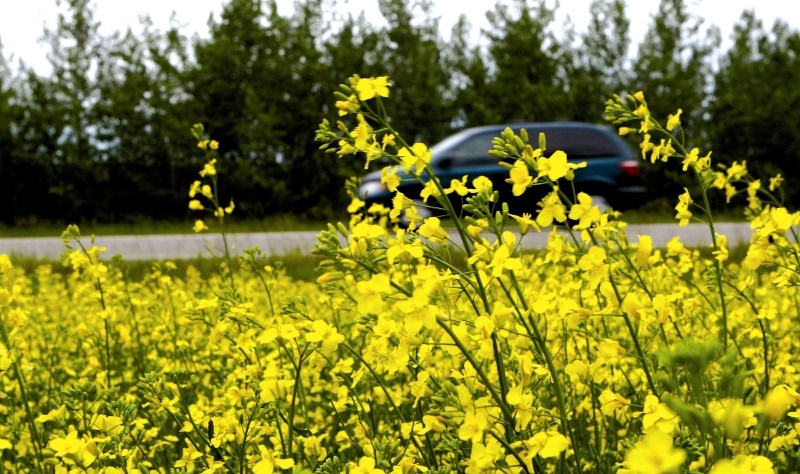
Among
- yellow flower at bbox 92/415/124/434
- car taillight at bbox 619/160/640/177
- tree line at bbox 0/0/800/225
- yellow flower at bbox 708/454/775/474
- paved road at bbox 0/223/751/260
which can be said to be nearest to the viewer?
yellow flower at bbox 708/454/775/474

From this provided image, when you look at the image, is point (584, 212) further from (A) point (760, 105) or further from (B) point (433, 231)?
(A) point (760, 105)

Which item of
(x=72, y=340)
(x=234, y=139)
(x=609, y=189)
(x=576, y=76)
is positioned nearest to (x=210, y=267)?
(x=72, y=340)

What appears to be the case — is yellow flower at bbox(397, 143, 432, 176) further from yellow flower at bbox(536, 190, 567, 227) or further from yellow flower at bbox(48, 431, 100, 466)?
yellow flower at bbox(48, 431, 100, 466)

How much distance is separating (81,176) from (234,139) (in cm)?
327

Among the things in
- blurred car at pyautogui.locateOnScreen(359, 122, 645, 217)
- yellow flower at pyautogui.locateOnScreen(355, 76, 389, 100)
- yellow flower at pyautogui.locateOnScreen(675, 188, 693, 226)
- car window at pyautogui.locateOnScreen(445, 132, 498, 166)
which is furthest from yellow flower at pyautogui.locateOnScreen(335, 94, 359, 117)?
car window at pyautogui.locateOnScreen(445, 132, 498, 166)

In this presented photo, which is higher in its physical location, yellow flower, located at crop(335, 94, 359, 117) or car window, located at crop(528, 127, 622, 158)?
car window, located at crop(528, 127, 622, 158)

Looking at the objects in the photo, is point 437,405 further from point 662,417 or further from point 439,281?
point 662,417

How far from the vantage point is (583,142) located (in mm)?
13328

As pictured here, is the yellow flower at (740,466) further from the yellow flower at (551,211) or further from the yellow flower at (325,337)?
the yellow flower at (325,337)

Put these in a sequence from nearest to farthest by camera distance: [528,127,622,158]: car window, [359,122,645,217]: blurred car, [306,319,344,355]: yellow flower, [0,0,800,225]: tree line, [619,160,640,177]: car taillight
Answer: [306,319,344,355]: yellow flower, [359,122,645,217]: blurred car, [619,160,640,177]: car taillight, [528,127,622,158]: car window, [0,0,800,225]: tree line

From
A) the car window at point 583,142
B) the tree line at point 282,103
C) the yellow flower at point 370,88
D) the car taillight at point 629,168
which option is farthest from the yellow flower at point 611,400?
the tree line at point 282,103

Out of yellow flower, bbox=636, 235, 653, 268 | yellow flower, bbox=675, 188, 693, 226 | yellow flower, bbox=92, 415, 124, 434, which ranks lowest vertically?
yellow flower, bbox=92, 415, 124, 434

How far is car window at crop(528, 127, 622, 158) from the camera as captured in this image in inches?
520

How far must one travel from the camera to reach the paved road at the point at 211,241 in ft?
36.2
